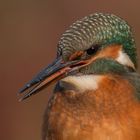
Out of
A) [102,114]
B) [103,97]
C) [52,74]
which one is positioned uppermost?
[52,74]

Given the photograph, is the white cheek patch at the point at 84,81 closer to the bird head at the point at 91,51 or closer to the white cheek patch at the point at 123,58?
the bird head at the point at 91,51

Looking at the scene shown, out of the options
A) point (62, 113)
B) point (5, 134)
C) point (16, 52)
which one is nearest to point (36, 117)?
point (5, 134)

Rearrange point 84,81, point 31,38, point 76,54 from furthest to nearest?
point 31,38 < point 84,81 < point 76,54

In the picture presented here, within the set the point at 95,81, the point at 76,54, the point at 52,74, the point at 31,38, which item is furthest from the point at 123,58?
the point at 31,38

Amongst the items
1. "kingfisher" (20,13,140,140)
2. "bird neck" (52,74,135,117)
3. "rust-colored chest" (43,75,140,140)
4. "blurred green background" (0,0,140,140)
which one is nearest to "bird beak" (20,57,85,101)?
"kingfisher" (20,13,140,140)

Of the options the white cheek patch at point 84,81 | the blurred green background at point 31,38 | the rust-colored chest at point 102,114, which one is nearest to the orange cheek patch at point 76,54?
the white cheek patch at point 84,81

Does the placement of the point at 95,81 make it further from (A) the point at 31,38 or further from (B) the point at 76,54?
(A) the point at 31,38

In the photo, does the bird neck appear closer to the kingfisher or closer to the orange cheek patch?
the kingfisher
